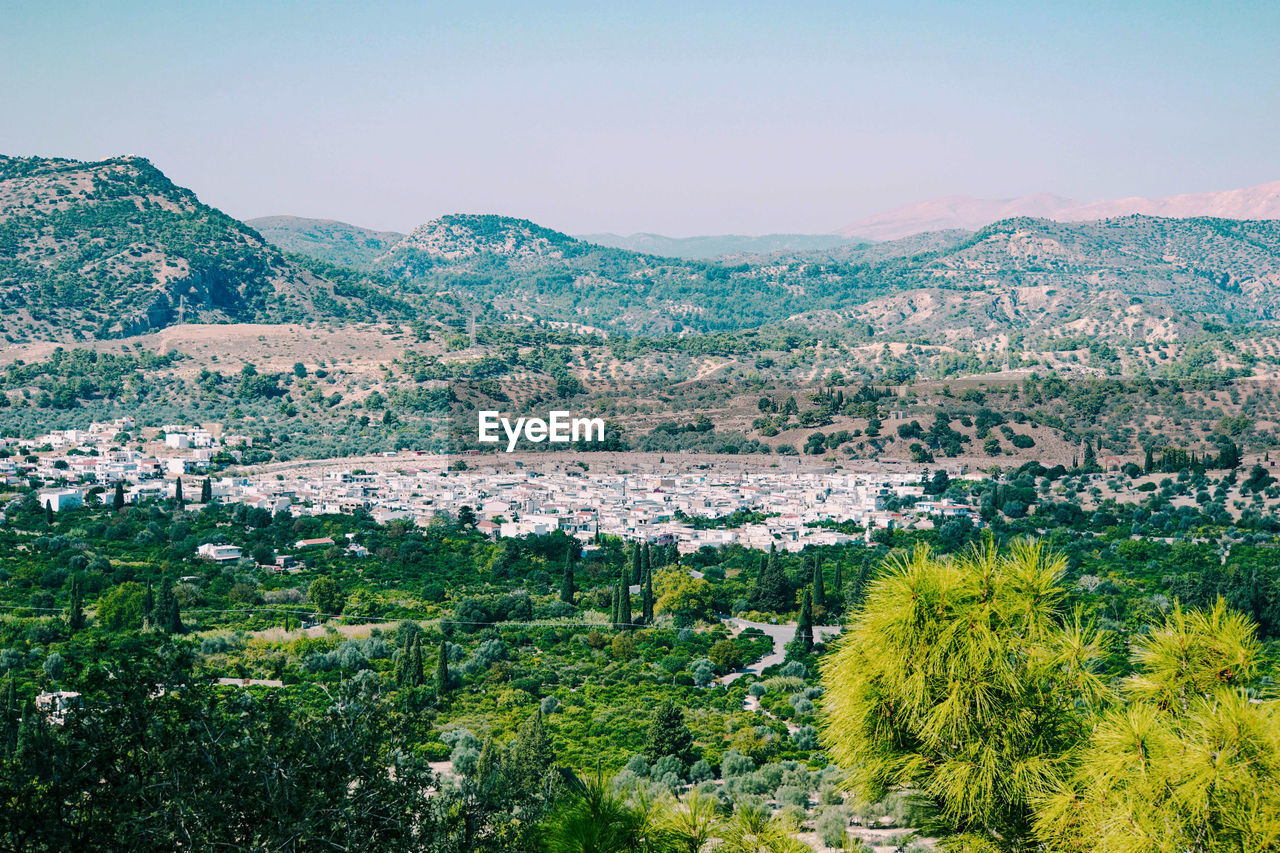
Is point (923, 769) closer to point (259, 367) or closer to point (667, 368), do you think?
point (259, 367)

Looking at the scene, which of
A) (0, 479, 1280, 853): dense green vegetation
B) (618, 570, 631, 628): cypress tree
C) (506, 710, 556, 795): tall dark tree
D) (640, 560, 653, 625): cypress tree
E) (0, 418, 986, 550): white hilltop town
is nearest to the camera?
(0, 479, 1280, 853): dense green vegetation

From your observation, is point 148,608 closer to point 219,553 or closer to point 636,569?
point 219,553

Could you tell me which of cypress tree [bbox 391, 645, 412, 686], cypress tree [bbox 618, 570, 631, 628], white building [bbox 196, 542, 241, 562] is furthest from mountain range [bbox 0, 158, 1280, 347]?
cypress tree [bbox 391, 645, 412, 686]

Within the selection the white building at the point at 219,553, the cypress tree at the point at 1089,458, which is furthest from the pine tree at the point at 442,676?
the cypress tree at the point at 1089,458

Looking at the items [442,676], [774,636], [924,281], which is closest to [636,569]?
[774,636]

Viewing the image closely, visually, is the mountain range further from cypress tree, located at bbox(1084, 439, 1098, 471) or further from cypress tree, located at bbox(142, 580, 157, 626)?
cypress tree, located at bbox(142, 580, 157, 626)

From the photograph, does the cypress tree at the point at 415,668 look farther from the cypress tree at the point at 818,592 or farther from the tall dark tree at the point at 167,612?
the cypress tree at the point at 818,592

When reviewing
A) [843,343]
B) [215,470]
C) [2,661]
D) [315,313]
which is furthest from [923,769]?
[843,343]
